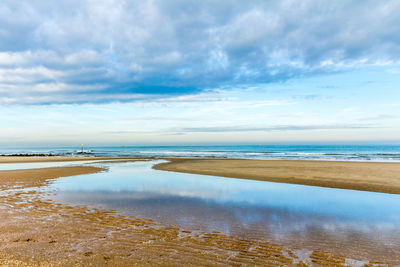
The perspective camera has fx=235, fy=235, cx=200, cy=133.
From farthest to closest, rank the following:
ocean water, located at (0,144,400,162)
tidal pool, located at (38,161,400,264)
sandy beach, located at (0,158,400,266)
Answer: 1. ocean water, located at (0,144,400,162)
2. tidal pool, located at (38,161,400,264)
3. sandy beach, located at (0,158,400,266)

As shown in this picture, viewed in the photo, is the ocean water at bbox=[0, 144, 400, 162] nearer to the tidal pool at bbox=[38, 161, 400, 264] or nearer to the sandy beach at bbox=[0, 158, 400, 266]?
the tidal pool at bbox=[38, 161, 400, 264]

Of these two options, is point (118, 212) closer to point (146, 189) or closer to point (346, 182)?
point (146, 189)

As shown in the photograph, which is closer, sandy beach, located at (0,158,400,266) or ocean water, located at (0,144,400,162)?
sandy beach, located at (0,158,400,266)

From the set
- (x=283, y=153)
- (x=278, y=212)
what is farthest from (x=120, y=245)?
(x=283, y=153)

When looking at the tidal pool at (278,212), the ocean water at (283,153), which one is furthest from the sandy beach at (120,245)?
the ocean water at (283,153)

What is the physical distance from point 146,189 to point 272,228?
30.4 feet

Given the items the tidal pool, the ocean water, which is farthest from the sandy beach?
the ocean water

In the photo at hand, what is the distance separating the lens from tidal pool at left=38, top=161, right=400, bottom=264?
6.79 meters

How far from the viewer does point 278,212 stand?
32.2 feet

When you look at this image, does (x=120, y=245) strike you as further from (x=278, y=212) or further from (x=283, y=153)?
(x=283, y=153)

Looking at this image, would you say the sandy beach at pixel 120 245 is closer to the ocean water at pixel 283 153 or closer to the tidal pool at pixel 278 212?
the tidal pool at pixel 278 212

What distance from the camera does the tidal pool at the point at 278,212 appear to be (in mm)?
6793

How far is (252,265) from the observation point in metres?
5.27

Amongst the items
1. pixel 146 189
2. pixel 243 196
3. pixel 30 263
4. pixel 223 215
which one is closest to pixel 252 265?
pixel 223 215
